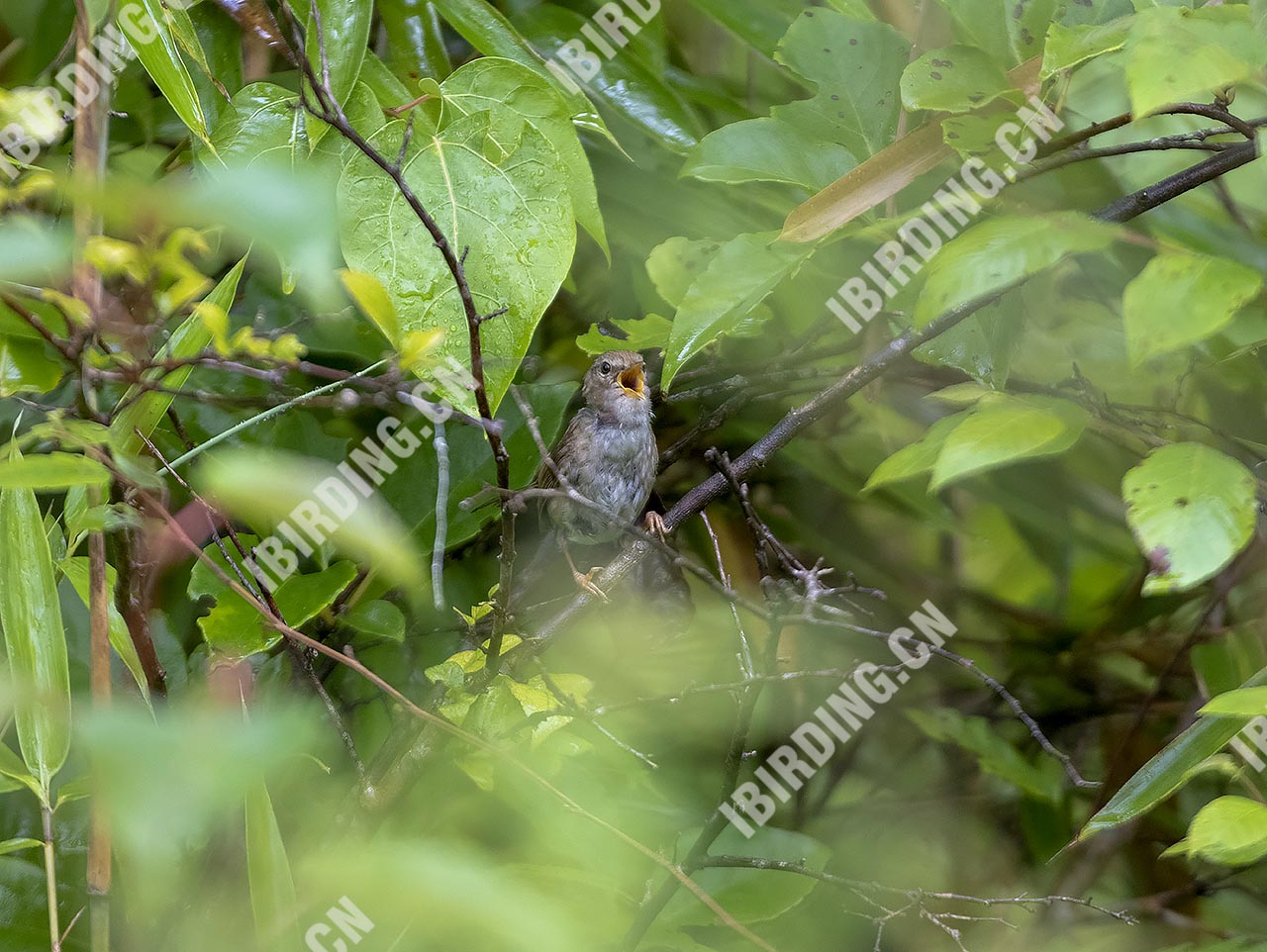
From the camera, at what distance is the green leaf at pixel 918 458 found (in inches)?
53.8

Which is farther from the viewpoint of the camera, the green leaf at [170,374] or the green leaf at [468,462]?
the green leaf at [468,462]

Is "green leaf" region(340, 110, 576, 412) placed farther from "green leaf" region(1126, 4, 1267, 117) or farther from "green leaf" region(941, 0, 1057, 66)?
"green leaf" region(1126, 4, 1267, 117)

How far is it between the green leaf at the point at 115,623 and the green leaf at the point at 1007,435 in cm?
105

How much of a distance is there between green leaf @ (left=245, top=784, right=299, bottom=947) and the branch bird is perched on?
199 centimetres

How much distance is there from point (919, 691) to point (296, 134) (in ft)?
7.02

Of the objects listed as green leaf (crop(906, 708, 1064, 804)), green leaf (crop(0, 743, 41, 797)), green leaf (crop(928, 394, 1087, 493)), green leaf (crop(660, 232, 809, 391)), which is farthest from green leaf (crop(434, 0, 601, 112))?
green leaf (crop(906, 708, 1064, 804))

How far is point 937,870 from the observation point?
9.49 ft

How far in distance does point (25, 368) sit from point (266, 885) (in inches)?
36.7

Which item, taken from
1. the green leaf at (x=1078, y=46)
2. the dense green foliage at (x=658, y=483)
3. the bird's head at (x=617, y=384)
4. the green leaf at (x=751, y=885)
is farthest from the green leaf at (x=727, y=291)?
the bird's head at (x=617, y=384)

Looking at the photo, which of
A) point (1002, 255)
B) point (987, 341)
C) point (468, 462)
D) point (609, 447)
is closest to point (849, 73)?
point (987, 341)

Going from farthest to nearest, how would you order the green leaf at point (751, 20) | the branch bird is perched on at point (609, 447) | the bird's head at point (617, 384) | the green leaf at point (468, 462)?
the bird's head at point (617, 384)
the branch bird is perched on at point (609, 447)
the green leaf at point (468, 462)
the green leaf at point (751, 20)
